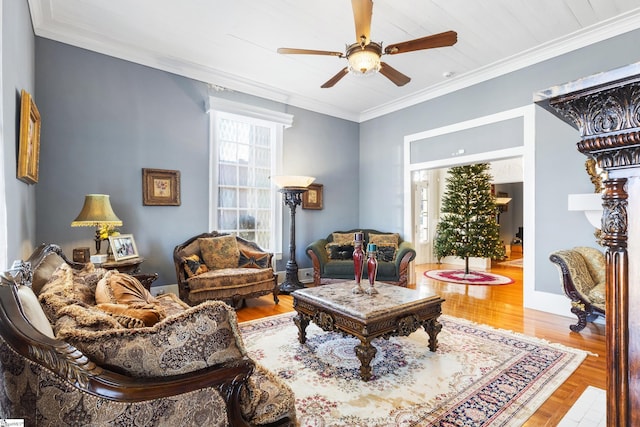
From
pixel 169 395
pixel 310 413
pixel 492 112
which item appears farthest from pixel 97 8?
pixel 492 112

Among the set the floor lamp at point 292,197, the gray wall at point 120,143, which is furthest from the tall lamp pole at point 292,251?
the gray wall at point 120,143

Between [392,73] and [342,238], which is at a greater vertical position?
[392,73]

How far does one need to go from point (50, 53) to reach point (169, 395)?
4063 millimetres

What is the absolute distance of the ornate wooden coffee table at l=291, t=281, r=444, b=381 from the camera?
2.19m

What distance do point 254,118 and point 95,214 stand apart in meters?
2.57

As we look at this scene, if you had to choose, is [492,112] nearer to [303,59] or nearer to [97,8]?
[303,59]

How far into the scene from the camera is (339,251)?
506 centimetres

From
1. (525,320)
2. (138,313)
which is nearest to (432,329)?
(525,320)

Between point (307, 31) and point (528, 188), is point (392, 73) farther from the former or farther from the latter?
point (528, 188)

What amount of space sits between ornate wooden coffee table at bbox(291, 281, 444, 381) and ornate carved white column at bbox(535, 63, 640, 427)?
162 cm

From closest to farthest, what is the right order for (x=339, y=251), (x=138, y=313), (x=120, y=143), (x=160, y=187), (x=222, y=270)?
(x=138, y=313) → (x=120, y=143) → (x=222, y=270) → (x=160, y=187) → (x=339, y=251)

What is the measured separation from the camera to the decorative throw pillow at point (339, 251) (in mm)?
5012

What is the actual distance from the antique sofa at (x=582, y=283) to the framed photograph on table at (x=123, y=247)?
445 centimetres

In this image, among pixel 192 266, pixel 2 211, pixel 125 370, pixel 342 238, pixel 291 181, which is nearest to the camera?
pixel 125 370
